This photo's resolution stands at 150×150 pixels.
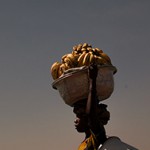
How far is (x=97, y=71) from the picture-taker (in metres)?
4.49

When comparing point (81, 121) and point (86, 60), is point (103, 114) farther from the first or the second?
point (86, 60)

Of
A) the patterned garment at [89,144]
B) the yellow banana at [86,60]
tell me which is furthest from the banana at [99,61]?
the patterned garment at [89,144]

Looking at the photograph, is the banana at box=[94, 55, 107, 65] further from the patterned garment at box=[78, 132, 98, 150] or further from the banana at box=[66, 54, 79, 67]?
the patterned garment at box=[78, 132, 98, 150]

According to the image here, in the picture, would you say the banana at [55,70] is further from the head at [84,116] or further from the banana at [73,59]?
the head at [84,116]

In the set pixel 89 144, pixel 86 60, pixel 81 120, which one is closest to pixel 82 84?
pixel 86 60

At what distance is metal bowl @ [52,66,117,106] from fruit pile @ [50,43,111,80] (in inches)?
5.3

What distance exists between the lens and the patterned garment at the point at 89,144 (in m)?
4.54

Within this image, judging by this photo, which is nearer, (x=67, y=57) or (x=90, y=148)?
(x=90, y=148)

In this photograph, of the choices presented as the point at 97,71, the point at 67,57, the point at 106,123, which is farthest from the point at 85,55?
the point at 106,123

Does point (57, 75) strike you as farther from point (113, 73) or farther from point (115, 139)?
point (115, 139)

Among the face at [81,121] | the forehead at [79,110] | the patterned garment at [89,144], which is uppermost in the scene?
the forehead at [79,110]

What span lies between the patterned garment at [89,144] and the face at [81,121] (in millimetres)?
157

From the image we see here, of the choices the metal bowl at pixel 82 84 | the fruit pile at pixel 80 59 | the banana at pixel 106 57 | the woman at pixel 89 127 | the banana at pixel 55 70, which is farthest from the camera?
the banana at pixel 55 70

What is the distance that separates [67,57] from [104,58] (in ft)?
1.62
